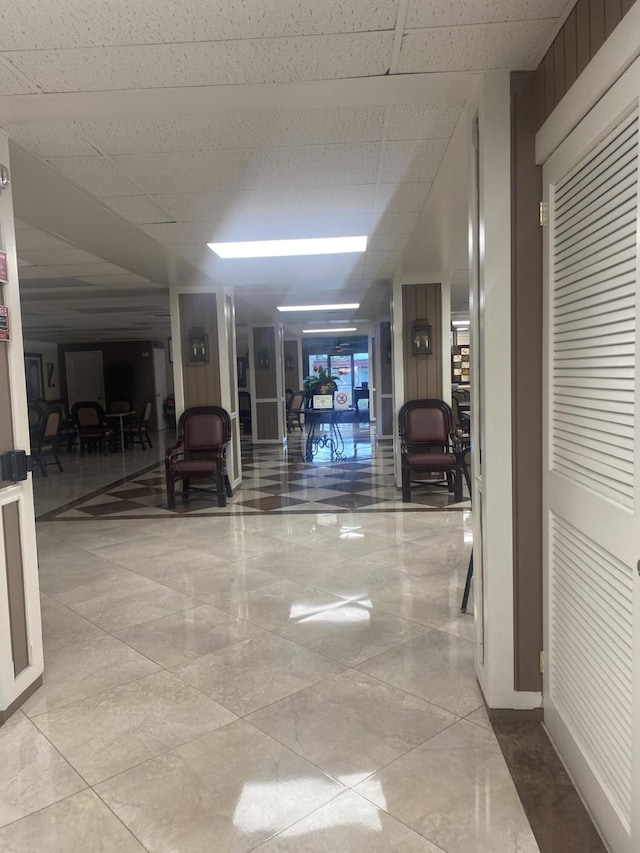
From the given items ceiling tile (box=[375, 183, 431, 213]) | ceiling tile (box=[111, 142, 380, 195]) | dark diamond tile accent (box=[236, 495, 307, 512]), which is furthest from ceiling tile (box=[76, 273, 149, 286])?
ceiling tile (box=[375, 183, 431, 213])

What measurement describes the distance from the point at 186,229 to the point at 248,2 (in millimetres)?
2744

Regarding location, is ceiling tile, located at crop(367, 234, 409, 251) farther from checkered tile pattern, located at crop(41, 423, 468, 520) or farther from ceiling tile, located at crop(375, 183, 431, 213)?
checkered tile pattern, located at crop(41, 423, 468, 520)

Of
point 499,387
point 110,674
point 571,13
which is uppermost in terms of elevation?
point 571,13

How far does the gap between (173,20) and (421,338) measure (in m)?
5.29

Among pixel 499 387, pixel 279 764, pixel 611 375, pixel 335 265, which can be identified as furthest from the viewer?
pixel 335 265

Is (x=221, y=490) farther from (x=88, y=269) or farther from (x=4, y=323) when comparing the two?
(x=4, y=323)

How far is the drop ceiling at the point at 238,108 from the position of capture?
1.84m

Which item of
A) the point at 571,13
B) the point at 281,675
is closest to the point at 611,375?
the point at 571,13

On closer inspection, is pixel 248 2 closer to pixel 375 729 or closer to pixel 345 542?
pixel 375 729

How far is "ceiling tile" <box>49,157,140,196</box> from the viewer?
297 centimetres

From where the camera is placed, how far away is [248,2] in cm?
174

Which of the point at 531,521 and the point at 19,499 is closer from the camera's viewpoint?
the point at 531,521

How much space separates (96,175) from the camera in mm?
3178

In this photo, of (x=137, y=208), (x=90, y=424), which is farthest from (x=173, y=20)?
(x=90, y=424)
